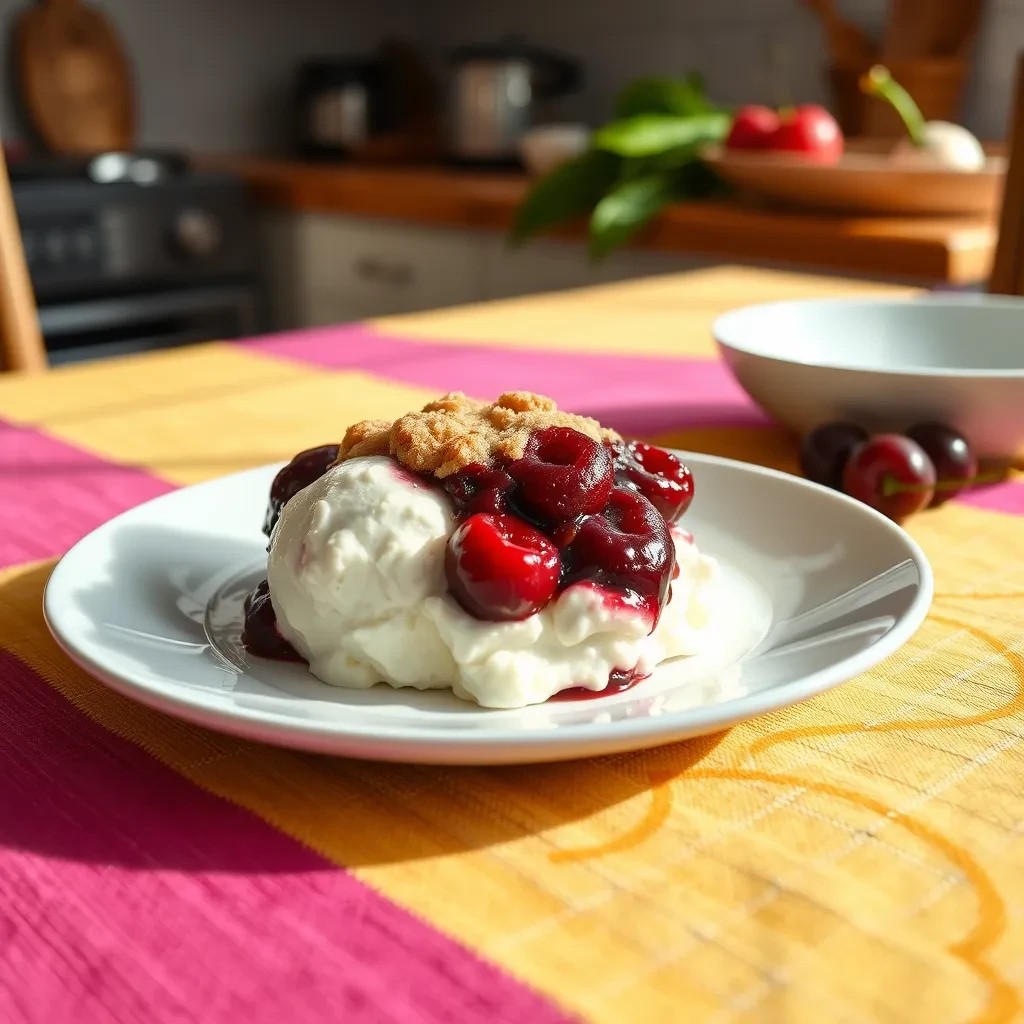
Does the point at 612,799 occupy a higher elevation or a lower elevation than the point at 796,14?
lower

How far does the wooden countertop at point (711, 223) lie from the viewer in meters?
1.91

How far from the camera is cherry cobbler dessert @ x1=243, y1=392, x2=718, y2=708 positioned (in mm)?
438

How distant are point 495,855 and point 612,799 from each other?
2.0 inches

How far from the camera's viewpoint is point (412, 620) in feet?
1.50

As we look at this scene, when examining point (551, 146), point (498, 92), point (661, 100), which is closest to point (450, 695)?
point (661, 100)

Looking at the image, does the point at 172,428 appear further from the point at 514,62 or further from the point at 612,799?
the point at 514,62

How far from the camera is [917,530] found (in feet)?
2.35

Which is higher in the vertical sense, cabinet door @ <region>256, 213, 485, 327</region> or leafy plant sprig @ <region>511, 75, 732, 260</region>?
leafy plant sprig @ <region>511, 75, 732, 260</region>

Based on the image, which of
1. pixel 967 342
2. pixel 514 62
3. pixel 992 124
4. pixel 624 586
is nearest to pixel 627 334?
pixel 967 342

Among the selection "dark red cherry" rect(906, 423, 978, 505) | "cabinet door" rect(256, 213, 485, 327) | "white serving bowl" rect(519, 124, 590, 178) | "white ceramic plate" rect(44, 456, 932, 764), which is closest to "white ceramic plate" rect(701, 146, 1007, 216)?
"white serving bowl" rect(519, 124, 590, 178)

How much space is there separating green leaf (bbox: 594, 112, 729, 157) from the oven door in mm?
1023

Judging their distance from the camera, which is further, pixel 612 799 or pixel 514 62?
pixel 514 62

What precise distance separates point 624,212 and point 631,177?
11 centimetres

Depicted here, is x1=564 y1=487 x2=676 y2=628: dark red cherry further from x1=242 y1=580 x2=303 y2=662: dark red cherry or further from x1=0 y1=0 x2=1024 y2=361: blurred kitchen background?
x1=0 y1=0 x2=1024 y2=361: blurred kitchen background
